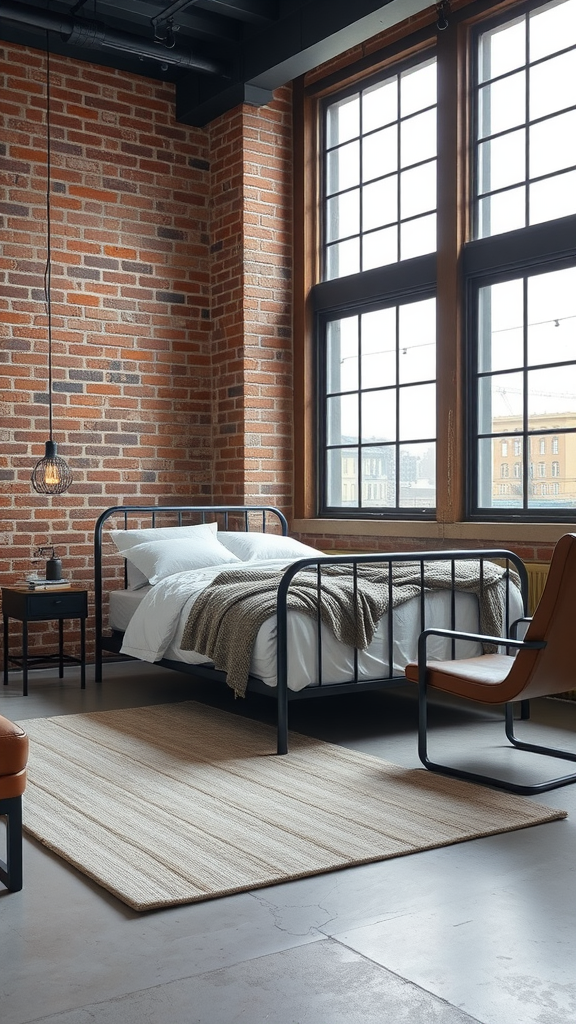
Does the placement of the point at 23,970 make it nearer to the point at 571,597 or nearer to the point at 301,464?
the point at 571,597

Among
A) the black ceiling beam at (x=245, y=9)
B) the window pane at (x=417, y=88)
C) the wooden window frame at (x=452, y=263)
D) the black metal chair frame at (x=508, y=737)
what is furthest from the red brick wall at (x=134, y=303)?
the black metal chair frame at (x=508, y=737)

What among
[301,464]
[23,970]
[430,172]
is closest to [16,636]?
[301,464]

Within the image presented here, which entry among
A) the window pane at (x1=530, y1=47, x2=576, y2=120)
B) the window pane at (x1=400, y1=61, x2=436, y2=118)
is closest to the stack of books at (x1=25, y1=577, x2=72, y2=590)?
the window pane at (x1=400, y1=61, x2=436, y2=118)

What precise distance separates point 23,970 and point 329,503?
515 cm

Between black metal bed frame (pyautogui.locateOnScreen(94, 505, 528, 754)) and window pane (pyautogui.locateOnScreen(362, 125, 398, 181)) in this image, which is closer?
black metal bed frame (pyautogui.locateOnScreen(94, 505, 528, 754))

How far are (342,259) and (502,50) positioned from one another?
176 cm

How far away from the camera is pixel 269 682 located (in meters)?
4.24

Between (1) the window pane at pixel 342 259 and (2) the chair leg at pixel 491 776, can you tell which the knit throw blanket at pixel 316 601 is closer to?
(2) the chair leg at pixel 491 776

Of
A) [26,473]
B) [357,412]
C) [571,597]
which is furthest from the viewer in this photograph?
[357,412]

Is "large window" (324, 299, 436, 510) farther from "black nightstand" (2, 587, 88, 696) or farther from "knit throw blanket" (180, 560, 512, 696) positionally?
"black nightstand" (2, 587, 88, 696)

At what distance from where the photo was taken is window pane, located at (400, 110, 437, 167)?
6.29 metres

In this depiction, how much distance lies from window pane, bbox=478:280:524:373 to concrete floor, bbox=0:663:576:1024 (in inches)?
125

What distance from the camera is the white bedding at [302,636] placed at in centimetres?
425

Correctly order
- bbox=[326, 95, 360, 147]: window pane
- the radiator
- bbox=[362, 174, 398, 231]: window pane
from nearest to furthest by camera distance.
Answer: the radiator, bbox=[362, 174, 398, 231]: window pane, bbox=[326, 95, 360, 147]: window pane
